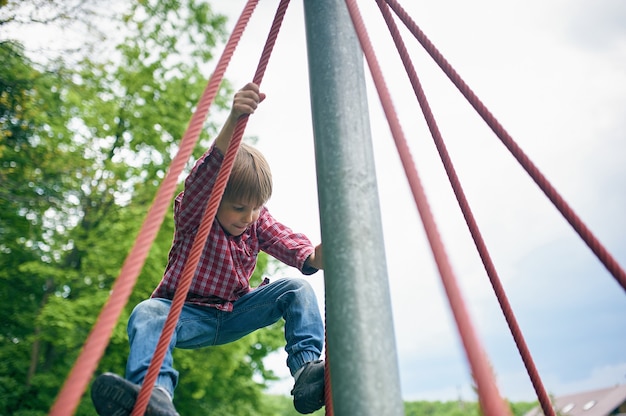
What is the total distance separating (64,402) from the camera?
804 millimetres

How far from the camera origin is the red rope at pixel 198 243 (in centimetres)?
120

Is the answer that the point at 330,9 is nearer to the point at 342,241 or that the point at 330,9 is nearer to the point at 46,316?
the point at 342,241

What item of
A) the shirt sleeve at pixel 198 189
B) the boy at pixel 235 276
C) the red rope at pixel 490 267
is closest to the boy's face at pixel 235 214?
the boy at pixel 235 276

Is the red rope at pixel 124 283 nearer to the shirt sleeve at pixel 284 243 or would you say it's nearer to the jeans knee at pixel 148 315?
the jeans knee at pixel 148 315

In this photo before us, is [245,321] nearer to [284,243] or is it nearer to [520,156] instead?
[284,243]

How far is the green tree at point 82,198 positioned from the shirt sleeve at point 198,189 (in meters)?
4.46

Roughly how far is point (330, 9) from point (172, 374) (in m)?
1.12

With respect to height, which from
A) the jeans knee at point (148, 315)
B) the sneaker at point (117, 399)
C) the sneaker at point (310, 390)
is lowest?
the sneaker at point (117, 399)

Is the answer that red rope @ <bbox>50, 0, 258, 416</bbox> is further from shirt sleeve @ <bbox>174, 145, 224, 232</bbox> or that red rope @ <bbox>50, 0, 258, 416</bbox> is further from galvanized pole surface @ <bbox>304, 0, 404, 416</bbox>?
shirt sleeve @ <bbox>174, 145, 224, 232</bbox>

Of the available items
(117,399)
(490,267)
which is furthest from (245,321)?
(490,267)

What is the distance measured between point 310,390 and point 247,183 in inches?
31.9

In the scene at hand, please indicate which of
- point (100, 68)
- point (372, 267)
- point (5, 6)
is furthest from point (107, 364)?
point (372, 267)

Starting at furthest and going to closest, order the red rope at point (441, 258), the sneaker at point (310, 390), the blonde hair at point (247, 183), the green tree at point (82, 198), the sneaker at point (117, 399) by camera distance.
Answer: the green tree at point (82, 198)
the blonde hair at point (247, 183)
the sneaker at point (310, 390)
the sneaker at point (117, 399)
the red rope at point (441, 258)

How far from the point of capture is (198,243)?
53.1 inches
